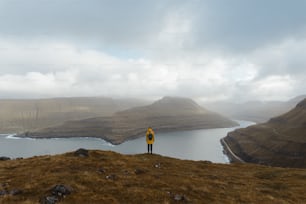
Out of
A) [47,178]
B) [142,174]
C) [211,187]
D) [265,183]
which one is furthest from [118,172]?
[265,183]

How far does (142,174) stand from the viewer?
36156 millimetres

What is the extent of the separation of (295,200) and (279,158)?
622 feet

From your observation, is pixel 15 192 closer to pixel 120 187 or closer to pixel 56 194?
pixel 56 194

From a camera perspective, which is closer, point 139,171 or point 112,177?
point 112,177

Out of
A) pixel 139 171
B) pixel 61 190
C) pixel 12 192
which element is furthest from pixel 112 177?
pixel 12 192

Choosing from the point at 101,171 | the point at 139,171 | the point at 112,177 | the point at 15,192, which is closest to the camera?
the point at 15,192

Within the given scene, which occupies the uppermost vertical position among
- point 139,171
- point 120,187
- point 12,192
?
point 12,192

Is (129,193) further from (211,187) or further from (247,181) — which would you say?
(247,181)

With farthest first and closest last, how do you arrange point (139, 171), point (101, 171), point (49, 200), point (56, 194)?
point (139, 171), point (101, 171), point (56, 194), point (49, 200)

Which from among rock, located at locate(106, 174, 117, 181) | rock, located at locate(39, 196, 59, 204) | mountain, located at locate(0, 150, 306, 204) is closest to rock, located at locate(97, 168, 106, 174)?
mountain, located at locate(0, 150, 306, 204)

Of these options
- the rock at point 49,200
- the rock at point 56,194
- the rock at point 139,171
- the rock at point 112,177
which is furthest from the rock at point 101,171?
the rock at point 49,200

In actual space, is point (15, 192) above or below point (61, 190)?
below

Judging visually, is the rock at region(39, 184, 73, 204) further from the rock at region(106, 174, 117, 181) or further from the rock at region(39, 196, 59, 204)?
the rock at region(106, 174, 117, 181)

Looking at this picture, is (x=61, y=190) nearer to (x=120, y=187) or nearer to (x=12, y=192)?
(x=12, y=192)
